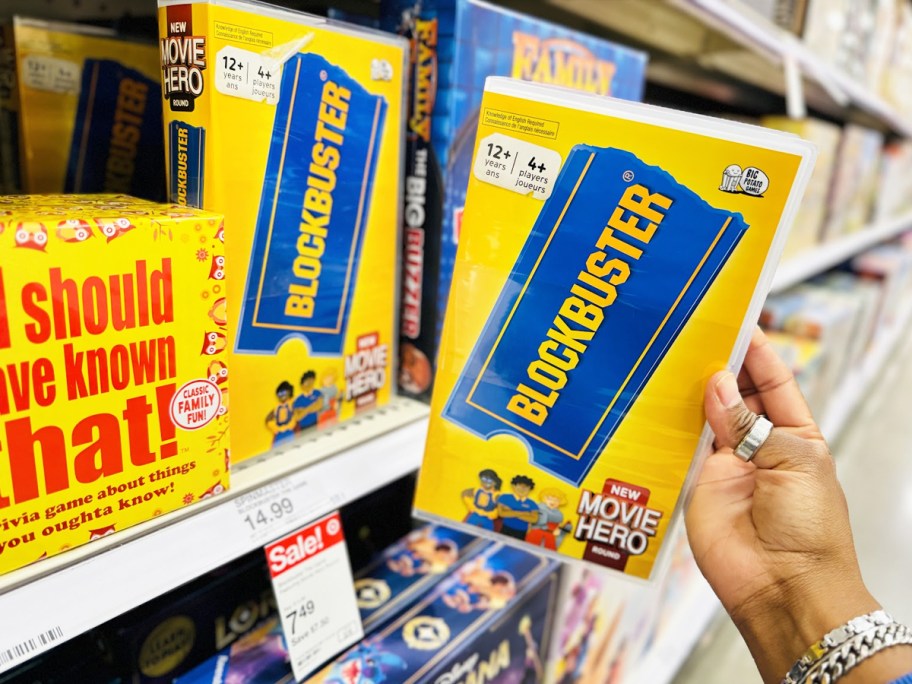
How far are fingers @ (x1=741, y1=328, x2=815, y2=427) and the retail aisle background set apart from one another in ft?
4.48

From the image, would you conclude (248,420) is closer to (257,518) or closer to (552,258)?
(257,518)

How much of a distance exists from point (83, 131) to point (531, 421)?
0.59 meters

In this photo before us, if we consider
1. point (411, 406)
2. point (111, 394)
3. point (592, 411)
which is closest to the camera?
point (111, 394)

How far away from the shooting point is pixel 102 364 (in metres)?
0.50

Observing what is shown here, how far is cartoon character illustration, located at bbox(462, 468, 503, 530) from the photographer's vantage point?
0.68 meters

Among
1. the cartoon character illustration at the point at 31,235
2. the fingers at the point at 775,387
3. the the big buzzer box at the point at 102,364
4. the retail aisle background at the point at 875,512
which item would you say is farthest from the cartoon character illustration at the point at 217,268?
the retail aisle background at the point at 875,512

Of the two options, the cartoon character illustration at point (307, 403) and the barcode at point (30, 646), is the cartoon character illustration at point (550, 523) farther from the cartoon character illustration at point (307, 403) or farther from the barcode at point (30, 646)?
the barcode at point (30, 646)

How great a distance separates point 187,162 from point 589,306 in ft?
1.27

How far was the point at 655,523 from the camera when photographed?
0.66m

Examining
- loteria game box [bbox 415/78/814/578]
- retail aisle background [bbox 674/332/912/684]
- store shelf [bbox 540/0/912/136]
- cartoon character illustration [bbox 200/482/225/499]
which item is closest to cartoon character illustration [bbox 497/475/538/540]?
loteria game box [bbox 415/78/814/578]

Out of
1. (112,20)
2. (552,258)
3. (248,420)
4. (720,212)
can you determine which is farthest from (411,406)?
(112,20)

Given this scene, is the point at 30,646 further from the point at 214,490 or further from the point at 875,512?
the point at 875,512

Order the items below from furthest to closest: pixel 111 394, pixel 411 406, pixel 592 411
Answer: pixel 411 406 → pixel 592 411 → pixel 111 394

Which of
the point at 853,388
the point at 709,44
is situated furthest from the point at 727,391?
the point at 853,388
